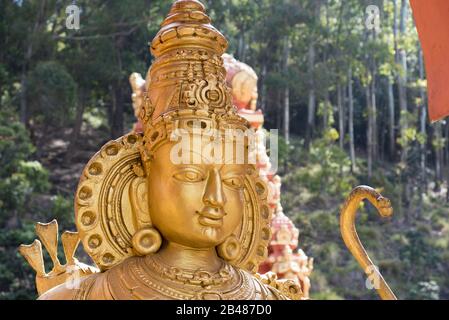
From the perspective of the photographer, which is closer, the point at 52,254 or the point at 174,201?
the point at 174,201

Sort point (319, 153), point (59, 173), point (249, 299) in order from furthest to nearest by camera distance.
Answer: point (319, 153) → point (59, 173) → point (249, 299)

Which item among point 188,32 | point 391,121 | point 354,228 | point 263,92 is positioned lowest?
point 354,228

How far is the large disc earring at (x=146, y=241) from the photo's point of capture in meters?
3.05

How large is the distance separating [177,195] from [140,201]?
0.20 m

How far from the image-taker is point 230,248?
3.20 meters

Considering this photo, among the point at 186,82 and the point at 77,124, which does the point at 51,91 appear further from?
the point at 186,82

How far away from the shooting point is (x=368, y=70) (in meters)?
24.8

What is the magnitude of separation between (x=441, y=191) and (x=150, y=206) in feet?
71.2

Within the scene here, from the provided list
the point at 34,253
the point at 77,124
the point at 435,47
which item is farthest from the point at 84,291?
the point at 77,124

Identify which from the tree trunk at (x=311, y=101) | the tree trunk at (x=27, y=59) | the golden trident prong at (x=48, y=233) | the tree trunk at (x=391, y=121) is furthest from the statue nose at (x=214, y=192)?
the tree trunk at (x=391, y=121)

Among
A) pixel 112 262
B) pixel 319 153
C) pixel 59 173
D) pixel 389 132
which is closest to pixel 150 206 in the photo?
pixel 112 262

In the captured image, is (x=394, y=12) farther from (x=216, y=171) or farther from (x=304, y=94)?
(x=216, y=171)

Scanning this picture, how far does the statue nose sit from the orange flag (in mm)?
1039

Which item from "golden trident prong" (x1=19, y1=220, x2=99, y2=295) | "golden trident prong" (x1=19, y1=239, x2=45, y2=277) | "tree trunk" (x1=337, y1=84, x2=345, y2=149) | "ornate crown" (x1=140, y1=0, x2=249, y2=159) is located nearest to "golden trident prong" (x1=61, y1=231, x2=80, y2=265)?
"golden trident prong" (x1=19, y1=220, x2=99, y2=295)
